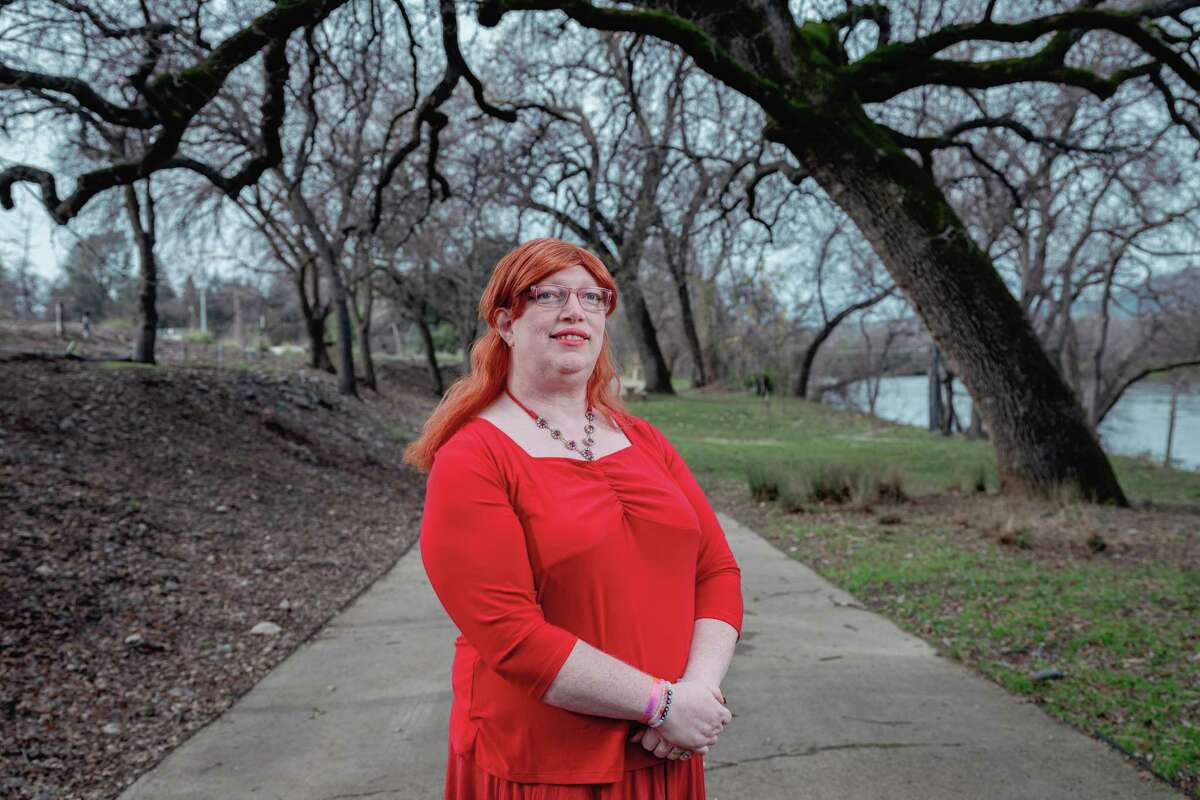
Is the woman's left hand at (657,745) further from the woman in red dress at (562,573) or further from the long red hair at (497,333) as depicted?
the long red hair at (497,333)

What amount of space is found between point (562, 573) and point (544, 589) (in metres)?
0.05

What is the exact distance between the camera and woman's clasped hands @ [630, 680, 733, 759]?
173 cm

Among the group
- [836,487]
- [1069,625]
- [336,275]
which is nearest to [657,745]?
[1069,625]

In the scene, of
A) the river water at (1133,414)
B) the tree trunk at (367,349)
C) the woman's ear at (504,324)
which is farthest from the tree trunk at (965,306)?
the tree trunk at (367,349)

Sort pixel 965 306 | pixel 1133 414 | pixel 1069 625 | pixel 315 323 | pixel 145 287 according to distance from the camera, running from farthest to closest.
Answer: pixel 1133 414 < pixel 315 323 < pixel 145 287 < pixel 965 306 < pixel 1069 625

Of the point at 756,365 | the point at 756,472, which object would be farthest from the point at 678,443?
the point at 756,365

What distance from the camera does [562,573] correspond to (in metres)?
1.73

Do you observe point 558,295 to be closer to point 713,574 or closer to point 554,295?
point 554,295

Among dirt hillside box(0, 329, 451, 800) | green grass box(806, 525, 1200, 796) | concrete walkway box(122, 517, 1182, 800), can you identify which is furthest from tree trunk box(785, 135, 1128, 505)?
dirt hillside box(0, 329, 451, 800)

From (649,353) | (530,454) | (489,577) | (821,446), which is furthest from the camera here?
(649,353)

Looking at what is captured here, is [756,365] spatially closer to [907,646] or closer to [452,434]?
[907,646]

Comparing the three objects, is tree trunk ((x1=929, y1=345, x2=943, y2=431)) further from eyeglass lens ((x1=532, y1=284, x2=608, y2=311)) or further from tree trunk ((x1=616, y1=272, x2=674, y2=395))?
eyeglass lens ((x1=532, y1=284, x2=608, y2=311))

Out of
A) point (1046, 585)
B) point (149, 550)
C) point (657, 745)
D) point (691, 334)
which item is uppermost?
point (691, 334)

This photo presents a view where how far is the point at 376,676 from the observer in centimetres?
445
